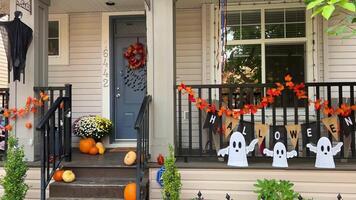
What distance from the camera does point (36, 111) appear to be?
528 cm

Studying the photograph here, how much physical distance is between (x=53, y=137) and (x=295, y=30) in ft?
13.3

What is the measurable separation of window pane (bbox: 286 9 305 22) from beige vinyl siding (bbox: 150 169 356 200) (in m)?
2.78

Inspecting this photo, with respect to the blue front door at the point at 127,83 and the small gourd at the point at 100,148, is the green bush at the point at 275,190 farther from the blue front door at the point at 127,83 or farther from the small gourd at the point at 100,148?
the blue front door at the point at 127,83

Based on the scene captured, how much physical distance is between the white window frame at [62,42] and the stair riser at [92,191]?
114 inches

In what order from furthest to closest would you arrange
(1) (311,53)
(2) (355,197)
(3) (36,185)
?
1. (1) (311,53)
2. (3) (36,185)
3. (2) (355,197)

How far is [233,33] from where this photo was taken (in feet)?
21.2

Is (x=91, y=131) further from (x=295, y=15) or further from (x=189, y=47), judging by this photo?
(x=295, y=15)

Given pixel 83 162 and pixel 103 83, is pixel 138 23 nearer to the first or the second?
pixel 103 83

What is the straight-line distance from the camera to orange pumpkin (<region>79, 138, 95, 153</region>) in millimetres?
6184

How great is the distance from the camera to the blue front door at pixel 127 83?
6844 mm

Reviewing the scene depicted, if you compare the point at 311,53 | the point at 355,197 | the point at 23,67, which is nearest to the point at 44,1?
the point at 23,67

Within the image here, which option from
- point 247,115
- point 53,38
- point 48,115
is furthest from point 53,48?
point 247,115

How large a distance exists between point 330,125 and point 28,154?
3849mm

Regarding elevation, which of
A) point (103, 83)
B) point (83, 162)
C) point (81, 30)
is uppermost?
point (81, 30)
